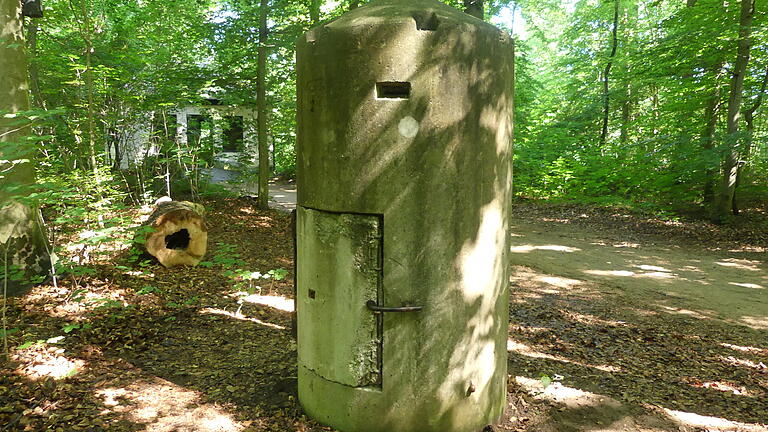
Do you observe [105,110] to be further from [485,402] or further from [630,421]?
[630,421]

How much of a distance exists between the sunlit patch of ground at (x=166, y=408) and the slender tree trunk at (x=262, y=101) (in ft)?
31.6

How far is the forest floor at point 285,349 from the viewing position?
3926 millimetres

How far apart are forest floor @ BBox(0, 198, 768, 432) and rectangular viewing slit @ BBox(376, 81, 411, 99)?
9.06 feet

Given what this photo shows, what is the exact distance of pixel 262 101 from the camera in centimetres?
1287

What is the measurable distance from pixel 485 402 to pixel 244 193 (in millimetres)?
13552

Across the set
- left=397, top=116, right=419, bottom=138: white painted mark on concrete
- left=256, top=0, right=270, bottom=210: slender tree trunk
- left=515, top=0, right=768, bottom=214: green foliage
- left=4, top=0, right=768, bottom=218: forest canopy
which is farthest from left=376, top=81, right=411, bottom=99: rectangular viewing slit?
left=515, top=0, right=768, bottom=214: green foliage

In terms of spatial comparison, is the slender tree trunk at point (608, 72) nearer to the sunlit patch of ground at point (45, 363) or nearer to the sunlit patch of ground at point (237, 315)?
the sunlit patch of ground at point (237, 315)

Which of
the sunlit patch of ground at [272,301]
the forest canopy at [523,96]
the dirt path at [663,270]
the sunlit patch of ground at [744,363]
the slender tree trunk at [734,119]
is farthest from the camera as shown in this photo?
the slender tree trunk at [734,119]

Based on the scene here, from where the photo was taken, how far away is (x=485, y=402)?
12.0 ft

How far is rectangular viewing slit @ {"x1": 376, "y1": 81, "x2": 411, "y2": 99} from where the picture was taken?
3.24 m

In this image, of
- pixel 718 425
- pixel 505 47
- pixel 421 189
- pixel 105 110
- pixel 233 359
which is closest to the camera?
pixel 421 189

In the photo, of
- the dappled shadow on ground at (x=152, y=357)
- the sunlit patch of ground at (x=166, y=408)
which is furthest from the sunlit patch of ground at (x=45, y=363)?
the sunlit patch of ground at (x=166, y=408)

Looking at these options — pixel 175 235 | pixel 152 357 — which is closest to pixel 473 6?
pixel 175 235

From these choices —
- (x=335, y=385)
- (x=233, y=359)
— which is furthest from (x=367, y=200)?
(x=233, y=359)
